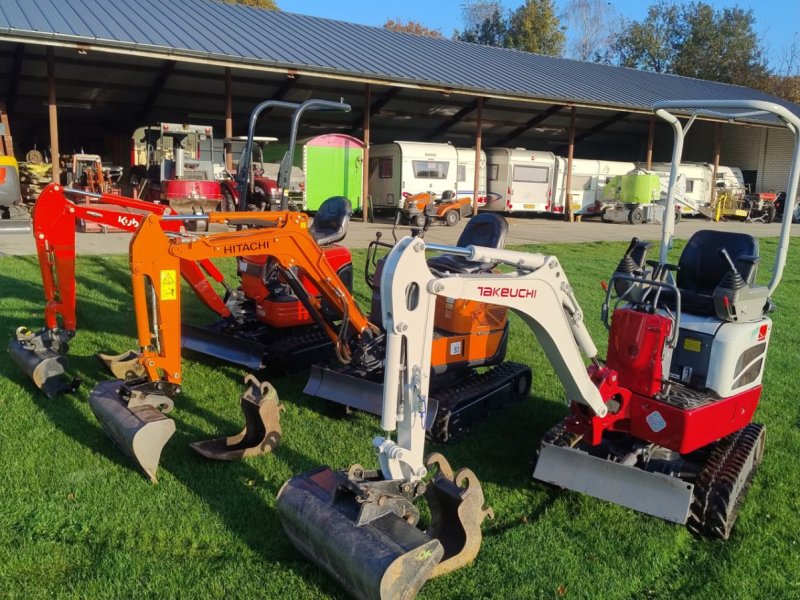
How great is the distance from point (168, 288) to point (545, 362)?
13.1 ft

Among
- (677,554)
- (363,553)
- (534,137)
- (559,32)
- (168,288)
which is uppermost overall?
(559,32)

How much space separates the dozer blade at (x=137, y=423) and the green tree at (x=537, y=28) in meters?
55.7

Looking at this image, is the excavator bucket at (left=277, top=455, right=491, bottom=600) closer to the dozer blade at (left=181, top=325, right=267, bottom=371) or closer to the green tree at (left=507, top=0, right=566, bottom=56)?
the dozer blade at (left=181, top=325, right=267, bottom=371)

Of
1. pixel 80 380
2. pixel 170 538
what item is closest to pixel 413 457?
pixel 170 538

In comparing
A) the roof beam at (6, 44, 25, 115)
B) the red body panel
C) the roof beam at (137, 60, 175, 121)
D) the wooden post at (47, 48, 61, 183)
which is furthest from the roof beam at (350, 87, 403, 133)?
the red body panel

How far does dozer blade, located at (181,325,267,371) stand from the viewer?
21.0 feet

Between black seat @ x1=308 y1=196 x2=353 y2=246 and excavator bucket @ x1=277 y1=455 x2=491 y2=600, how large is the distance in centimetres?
387

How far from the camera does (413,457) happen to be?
136 inches

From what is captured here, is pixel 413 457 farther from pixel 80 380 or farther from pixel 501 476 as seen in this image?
pixel 80 380

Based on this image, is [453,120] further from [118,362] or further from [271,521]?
[271,521]

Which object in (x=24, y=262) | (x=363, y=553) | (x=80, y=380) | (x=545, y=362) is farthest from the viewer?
(x=24, y=262)

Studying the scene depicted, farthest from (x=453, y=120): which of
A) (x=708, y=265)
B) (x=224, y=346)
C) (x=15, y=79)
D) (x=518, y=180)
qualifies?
(x=708, y=265)

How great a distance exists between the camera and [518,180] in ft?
85.9

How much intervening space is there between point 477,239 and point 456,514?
3.24m
